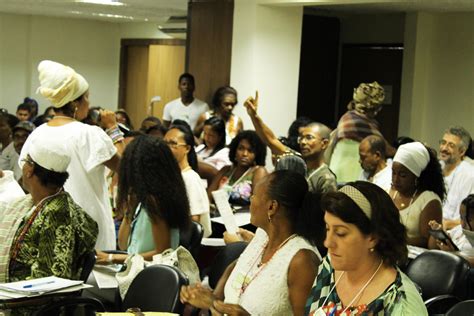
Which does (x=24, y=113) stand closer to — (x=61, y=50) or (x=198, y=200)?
(x=61, y=50)

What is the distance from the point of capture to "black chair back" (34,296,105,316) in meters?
4.05

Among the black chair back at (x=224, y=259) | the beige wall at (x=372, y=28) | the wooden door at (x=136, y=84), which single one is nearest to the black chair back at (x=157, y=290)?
the black chair back at (x=224, y=259)

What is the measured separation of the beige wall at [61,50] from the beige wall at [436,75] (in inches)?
241

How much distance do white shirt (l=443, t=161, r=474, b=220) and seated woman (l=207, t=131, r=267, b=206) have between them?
149 centimetres

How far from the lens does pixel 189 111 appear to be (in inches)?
430

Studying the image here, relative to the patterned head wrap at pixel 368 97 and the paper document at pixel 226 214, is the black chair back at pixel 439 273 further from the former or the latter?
the patterned head wrap at pixel 368 97

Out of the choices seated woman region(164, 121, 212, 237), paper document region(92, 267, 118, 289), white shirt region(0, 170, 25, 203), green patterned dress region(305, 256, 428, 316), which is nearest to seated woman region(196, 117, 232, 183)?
seated woman region(164, 121, 212, 237)

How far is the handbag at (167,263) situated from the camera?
455 cm

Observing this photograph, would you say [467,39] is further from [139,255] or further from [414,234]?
[139,255]

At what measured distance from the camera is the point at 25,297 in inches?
153

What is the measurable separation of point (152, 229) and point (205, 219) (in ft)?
4.24

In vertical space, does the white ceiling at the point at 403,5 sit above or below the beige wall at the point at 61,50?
above

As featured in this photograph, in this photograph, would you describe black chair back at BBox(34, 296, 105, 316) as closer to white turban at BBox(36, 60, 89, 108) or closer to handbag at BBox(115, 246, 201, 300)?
handbag at BBox(115, 246, 201, 300)

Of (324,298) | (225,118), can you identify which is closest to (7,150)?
(225,118)
